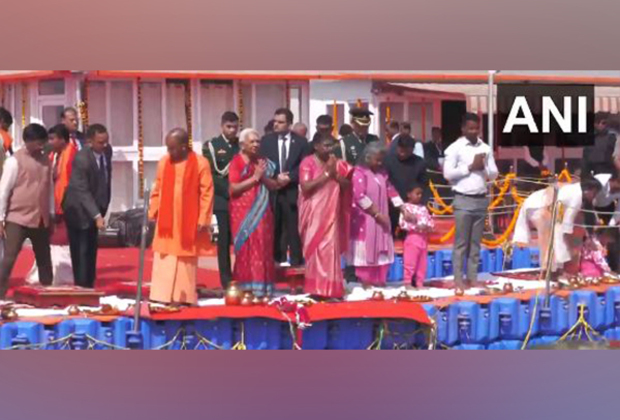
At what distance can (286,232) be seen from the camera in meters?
9.76

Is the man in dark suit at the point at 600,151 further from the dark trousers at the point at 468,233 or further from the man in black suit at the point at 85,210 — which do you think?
the man in black suit at the point at 85,210

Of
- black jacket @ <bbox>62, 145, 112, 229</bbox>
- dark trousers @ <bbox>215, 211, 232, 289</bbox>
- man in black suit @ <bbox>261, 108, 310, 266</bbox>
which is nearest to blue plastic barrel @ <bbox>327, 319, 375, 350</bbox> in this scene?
man in black suit @ <bbox>261, 108, 310, 266</bbox>

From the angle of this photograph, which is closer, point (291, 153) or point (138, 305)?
point (138, 305)

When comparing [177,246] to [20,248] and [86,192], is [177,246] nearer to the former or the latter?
[86,192]

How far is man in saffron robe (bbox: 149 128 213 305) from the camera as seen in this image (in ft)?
30.0

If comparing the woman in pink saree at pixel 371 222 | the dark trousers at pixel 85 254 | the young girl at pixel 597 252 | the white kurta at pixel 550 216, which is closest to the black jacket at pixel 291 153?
the woman in pink saree at pixel 371 222

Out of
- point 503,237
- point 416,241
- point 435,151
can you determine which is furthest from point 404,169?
point 503,237

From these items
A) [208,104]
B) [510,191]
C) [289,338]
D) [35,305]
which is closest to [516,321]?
[510,191]

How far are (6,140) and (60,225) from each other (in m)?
0.60

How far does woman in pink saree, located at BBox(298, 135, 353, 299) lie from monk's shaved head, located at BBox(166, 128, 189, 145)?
0.77m

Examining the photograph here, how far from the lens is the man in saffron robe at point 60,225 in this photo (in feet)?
30.3

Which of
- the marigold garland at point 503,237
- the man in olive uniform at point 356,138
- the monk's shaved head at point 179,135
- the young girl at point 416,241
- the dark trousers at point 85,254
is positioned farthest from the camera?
the marigold garland at point 503,237

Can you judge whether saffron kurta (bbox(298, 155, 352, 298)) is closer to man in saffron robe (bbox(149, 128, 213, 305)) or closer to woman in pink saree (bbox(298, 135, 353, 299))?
woman in pink saree (bbox(298, 135, 353, 299))

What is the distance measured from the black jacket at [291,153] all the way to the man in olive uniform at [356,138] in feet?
0.89
